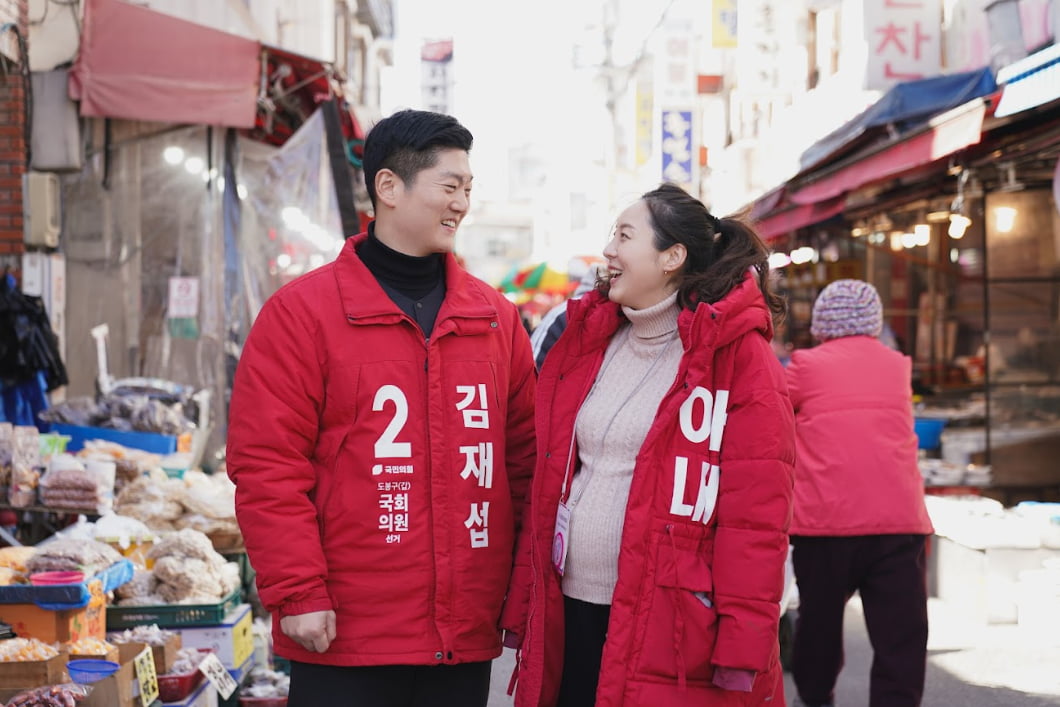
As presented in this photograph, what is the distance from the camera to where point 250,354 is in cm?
298

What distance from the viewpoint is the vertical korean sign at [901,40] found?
11.6 m

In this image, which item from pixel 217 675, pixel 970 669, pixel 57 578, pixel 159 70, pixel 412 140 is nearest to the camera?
pixel 412 140

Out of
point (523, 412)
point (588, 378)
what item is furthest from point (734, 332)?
point (523, 412)

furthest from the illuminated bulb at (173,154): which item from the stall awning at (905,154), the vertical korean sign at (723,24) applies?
the vertical korean sign at (723,24)

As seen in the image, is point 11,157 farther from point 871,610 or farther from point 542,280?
point 542,280

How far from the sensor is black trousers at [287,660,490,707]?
2.97 m

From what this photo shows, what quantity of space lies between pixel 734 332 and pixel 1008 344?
9.59m

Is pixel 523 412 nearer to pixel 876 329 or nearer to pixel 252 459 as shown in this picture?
pixel 252 459

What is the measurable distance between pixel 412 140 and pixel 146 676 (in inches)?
107

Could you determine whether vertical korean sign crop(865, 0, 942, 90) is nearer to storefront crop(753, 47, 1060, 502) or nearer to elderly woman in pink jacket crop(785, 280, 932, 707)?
storefront crop(753, 47, 1060, 502)

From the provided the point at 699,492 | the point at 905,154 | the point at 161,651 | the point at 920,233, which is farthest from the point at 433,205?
the point at 920,233

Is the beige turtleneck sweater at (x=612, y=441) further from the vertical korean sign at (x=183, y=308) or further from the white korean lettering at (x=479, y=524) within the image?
the vertical korean sign at (x=183, y=308)

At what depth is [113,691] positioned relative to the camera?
4.13 m

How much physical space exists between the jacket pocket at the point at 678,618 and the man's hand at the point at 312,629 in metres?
0.82
